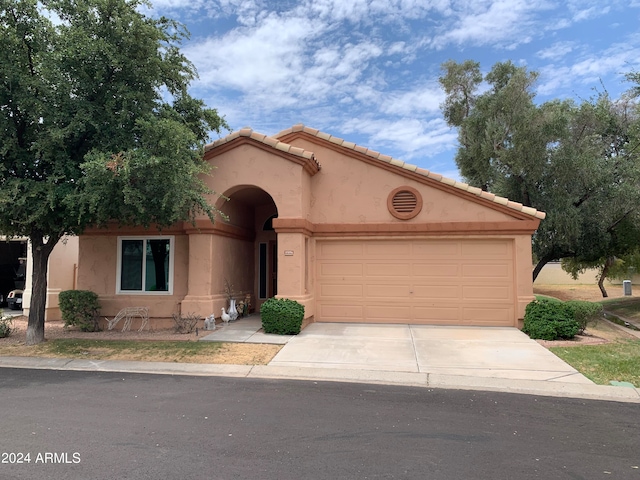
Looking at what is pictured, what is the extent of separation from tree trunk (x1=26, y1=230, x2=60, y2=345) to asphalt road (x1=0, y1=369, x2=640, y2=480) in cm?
328

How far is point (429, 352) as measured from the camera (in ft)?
30.7

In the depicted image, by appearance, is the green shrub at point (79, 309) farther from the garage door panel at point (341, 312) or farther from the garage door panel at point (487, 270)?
the garage door panel at point (487, 270)

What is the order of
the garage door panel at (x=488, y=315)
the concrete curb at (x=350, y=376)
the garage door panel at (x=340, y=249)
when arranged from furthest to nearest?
the garage door panel at (x=340, y=249) < the garage door panel at (x=488, y=315) < the concrete curb at (x=350, y=376)

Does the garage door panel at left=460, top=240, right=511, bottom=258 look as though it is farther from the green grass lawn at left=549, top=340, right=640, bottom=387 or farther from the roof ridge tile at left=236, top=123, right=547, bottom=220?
the green grass lawn at left=549, top=340, right=640, bottom=387

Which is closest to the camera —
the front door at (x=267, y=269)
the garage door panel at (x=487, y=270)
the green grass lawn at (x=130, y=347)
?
the green grass lawn at (x=130, y=347)

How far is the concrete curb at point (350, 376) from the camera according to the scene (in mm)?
6891

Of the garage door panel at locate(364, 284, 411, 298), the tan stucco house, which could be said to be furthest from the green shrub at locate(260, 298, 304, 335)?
the garage door panel at locate(364, 284, 411, 298)

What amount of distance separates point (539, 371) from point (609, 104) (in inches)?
710

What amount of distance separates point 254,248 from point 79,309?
19.2 feet

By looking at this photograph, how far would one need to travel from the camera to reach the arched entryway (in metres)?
14.0

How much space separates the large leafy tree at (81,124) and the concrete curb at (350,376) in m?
2.52

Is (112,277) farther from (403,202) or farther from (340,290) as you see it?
(403,202)

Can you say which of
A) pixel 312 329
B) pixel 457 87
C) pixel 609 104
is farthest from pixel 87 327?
pixel 609 104

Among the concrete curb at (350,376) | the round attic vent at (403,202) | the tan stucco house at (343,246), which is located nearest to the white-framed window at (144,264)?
the tan stucco house at (343,246)
